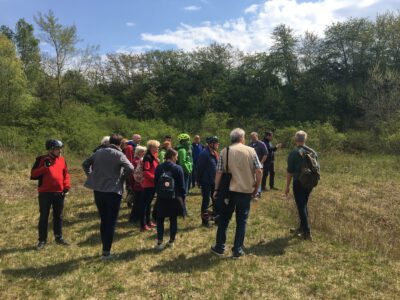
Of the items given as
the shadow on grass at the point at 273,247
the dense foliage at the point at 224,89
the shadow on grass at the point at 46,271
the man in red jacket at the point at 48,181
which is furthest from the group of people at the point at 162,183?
the dense foliage at the point at 224,89

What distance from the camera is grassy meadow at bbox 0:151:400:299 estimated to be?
4.65m

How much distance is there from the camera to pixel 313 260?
5.71m

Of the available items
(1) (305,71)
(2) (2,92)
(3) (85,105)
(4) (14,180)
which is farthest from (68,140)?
(1) (305,71)

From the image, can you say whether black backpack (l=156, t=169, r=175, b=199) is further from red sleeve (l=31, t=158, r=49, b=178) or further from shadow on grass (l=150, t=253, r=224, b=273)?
red sleeve (l=31, t=158, r=49, b=178)

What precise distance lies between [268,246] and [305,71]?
35.9m

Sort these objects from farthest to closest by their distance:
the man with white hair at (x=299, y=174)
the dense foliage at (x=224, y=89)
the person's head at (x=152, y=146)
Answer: the dense foliage at (x=224, y=89)
the person's head at (x=152, y=146)
the man with white hair at (x=299, y=174)

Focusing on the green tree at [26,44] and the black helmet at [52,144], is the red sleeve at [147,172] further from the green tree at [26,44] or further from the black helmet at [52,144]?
the green tree at [26,44]

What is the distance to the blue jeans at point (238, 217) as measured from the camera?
5.60 metres

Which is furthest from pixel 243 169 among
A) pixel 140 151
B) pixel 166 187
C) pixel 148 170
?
pixel 140 151

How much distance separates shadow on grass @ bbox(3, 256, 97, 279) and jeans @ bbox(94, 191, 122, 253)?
1.87 feet

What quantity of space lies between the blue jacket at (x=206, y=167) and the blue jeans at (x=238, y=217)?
156 centimetres

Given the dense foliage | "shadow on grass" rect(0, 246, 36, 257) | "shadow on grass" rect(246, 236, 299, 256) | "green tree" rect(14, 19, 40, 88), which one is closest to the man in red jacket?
"shadow on grass" rect(0, 246, 36, 257)

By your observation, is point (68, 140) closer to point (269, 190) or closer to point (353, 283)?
point (269, 190)

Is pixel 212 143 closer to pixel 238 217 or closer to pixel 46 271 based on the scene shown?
pixel 238 217
